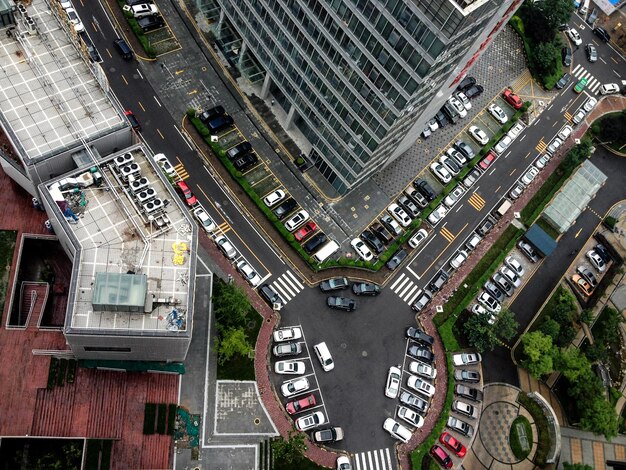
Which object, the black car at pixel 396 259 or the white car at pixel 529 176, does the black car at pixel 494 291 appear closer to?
the black car at pixel 396 259

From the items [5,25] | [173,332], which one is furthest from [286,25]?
[173,332]

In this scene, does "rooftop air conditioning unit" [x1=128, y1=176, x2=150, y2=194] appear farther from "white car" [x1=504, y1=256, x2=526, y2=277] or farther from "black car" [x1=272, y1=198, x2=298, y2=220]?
"white car" [x1=504, y1=256, x2=526, y2=277]

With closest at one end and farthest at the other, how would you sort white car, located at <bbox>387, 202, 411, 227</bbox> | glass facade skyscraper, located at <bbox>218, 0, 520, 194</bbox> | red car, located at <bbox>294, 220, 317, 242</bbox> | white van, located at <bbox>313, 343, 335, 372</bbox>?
glass facade skyscraper, located at <bbox>218, 0, 520, 194</bbox>
white van, located at <bbox>313, 343, 335, 372</bbox>
red car, located at <bbox>294, 220, 317, 242</bbox>
white car, located at <bbox>387, 202, 411, 227</bbox>

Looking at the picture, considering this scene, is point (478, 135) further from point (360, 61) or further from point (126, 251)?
point (126, 251)

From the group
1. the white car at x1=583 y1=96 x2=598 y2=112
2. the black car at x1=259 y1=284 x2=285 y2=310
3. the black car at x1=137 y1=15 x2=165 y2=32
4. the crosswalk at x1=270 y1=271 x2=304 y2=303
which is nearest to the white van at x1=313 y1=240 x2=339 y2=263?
the crosswalk at x1=270 y1=271 x2=304 y2=303

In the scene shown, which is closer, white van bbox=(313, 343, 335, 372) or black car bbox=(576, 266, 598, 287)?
white van bbox=(313, 343, 335, 372)

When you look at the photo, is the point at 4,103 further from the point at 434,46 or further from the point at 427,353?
the point at 427,353
